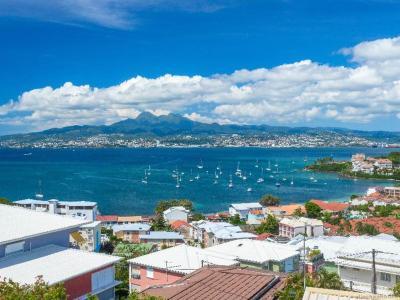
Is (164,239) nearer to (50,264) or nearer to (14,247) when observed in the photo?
(14,247)

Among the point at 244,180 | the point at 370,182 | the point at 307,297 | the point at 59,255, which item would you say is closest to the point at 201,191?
the point at 244,180

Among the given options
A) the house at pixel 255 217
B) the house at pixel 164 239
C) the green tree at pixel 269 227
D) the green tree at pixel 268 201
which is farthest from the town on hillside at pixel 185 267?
the green tree at pixel 268 201

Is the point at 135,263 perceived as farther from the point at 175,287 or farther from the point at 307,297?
the point at 307,297

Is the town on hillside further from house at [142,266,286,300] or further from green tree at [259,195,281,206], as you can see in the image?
green tree at [259,195,281,206]

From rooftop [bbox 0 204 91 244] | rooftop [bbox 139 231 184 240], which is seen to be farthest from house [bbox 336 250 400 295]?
rooftop [bbox 139 231 184 240]

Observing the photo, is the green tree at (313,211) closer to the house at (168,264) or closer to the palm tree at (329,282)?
the house at (168,264)

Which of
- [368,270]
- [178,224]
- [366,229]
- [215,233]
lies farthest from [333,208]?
[368,270]
